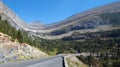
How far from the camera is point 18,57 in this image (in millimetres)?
71688

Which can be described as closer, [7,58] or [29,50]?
[7,58]

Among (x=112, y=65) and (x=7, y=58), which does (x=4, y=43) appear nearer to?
(x=7, y=58)

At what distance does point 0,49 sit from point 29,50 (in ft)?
55.3

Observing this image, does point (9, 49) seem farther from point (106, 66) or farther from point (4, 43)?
point (106, 66)

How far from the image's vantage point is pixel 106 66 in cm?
15400

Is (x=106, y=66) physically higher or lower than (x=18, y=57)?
lower

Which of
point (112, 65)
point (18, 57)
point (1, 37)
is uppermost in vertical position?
point (1, 37)

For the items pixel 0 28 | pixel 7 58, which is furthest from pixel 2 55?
pixel 0 28

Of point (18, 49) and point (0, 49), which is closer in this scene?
point (0, 49)

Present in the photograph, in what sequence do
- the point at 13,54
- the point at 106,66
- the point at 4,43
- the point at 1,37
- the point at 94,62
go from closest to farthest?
the point at 13,54
the point at 4,43
the point at 1,37
the point at 94,62
the point at 106,66

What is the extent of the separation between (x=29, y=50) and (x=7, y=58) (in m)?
22.7

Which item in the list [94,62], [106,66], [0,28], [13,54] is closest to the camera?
[13,54]

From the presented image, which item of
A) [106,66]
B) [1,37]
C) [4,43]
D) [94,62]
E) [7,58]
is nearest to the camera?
[7,58]

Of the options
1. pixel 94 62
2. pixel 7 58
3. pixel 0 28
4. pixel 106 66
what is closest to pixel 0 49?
pixel 7 58
